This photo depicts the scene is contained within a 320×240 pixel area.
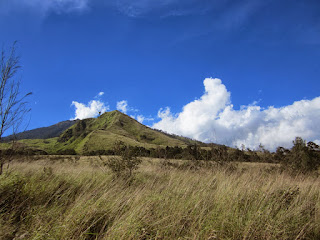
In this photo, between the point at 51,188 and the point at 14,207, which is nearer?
the point at 14,207

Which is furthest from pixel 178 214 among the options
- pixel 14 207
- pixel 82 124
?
pixel 82 124

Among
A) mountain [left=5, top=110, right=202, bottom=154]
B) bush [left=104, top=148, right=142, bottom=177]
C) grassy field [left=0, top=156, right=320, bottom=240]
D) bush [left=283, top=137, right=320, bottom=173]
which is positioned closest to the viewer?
grassy field [left=0, top=156, right=320, bottom=240]

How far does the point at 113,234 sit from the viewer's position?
8.03 ft

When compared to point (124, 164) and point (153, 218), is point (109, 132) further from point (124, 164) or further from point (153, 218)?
point (153, 218)

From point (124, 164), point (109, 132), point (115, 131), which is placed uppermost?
point (115, 131)

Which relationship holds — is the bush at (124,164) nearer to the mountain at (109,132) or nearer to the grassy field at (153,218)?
the grassy field at (153,218)

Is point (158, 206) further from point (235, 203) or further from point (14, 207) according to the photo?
point (14, 207)

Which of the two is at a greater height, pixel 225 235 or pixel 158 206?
pixel 158 206

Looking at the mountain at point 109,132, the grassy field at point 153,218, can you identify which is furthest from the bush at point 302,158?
the mountain at point 109,132

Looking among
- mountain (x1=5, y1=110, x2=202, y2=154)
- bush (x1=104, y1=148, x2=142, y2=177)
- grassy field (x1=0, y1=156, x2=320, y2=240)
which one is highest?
mountain (x1=5, y1=110, x2=202, y2=154)

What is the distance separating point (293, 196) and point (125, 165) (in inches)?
244

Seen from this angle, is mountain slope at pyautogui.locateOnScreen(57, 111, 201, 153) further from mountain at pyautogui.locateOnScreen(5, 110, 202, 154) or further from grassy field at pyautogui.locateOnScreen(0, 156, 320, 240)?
grassy field at pyautogui.locateOnScreen(0, 156, 320, 240)

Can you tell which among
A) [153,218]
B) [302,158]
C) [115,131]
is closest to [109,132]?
[115,131]

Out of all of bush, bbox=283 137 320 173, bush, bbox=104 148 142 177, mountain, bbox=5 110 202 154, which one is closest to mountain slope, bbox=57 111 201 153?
mountain, bbox=5 110 202 154
